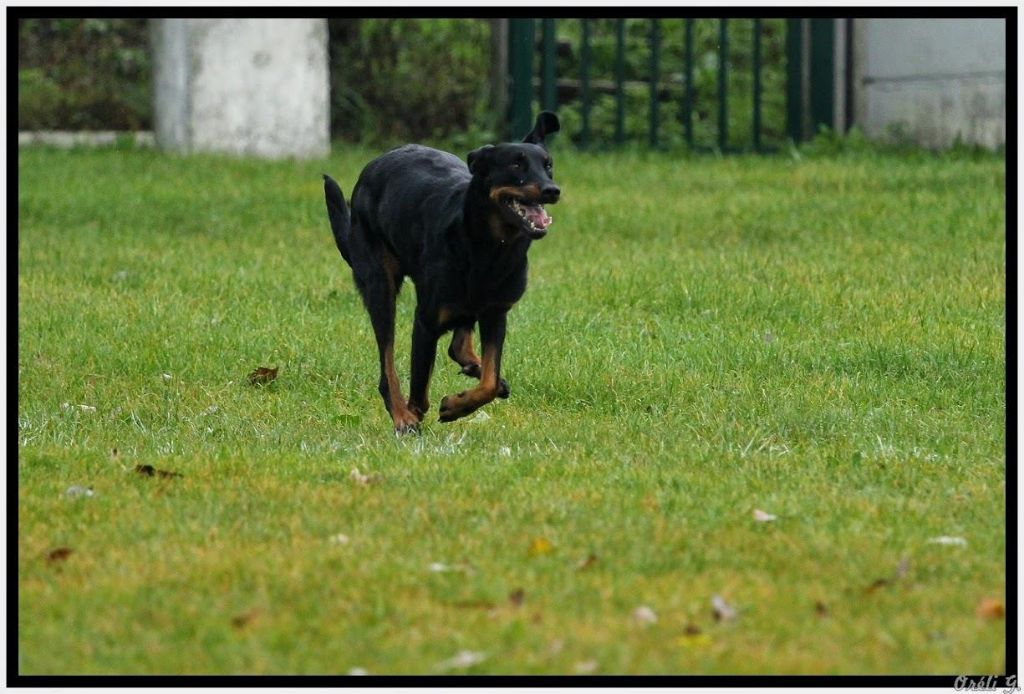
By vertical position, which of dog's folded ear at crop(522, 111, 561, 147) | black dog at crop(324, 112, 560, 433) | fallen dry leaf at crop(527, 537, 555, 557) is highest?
dog's folded ear at crop(522, 111, 561, 147)

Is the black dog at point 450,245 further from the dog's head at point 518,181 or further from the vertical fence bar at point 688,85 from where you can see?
the vertical fence bar at point 688,85

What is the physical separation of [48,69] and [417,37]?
4030 millimetres

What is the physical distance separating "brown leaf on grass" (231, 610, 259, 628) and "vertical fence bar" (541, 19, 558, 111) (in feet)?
43.2

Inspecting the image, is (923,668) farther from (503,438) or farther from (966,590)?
(503,438)

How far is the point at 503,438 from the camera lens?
7.07 metres

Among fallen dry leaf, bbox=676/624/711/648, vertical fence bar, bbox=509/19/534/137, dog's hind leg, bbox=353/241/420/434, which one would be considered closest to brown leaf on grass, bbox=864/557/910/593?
fallen dry leaf, bbox=676/624/711/648

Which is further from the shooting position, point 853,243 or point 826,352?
point 853,243

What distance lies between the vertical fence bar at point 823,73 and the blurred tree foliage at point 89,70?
7.06 metres

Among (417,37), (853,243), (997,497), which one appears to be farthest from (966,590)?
(417,37)

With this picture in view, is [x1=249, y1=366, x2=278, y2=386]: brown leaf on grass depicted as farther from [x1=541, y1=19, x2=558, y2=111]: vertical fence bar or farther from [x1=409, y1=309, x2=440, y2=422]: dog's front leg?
[x1=541, y1=19, x2=558, y2=111]: vertical fence bar

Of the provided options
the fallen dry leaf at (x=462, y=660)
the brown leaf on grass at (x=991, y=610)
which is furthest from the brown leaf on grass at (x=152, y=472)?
the brown leaf on grass at (x=991, y=610)

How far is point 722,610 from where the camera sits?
467 cm

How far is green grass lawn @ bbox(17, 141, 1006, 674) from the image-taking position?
15.0 feet

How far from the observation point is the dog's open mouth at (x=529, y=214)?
6488mm
